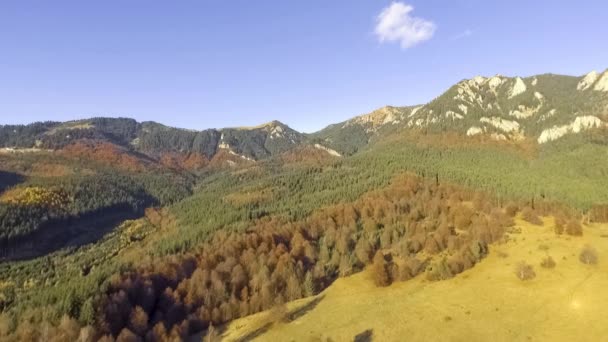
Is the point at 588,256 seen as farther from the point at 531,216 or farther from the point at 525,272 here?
the point at 531,216

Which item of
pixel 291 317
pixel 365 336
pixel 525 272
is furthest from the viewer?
pixel 525 272

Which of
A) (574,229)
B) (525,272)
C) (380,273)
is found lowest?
(380,273)

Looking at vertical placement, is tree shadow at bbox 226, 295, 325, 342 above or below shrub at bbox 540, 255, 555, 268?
below

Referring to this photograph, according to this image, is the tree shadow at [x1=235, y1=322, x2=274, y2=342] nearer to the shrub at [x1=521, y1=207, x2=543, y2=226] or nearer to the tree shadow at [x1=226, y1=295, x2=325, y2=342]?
the tree shadow at [x1=226, y1=295, x2=325, y2=342]

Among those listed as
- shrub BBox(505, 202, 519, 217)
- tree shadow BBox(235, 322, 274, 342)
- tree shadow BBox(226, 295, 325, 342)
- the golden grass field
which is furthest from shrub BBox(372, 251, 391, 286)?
shrub BBox(505, 202, 519, 217)

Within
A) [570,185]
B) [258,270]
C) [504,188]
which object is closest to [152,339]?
[258,270]

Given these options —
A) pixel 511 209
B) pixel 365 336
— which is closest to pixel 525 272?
pixel 365 336

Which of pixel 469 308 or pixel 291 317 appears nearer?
pixel 469 308

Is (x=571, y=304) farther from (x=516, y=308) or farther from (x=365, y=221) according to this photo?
(x=365, y=221)
